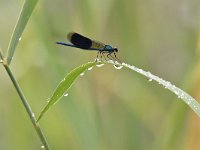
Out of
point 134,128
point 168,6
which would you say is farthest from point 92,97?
point 168,6

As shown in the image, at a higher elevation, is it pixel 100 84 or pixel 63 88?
pixel 63 88

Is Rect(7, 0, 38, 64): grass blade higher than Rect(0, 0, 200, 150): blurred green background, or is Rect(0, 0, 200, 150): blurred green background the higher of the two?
Rect(7, 0, 38, 64): grass blade

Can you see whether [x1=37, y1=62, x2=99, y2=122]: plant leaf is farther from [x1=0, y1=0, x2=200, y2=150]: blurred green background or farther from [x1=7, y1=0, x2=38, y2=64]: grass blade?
[x1=0, y1=0, x2=200, y2=150]: blurred green background

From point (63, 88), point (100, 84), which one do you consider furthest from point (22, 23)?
point (100, 84)

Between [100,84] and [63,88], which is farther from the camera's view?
[100,84]

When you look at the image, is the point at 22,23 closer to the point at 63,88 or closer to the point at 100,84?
the point at 63,88

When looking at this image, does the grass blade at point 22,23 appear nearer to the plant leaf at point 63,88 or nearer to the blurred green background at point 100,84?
the plant leaf at point 63,88

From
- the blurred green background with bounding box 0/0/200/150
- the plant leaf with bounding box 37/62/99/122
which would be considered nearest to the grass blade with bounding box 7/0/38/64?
the plant leaf with bounding box 37/62/99/122

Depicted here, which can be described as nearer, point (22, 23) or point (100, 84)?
point (22, 23)

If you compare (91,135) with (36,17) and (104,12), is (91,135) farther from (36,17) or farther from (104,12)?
(104,12)
